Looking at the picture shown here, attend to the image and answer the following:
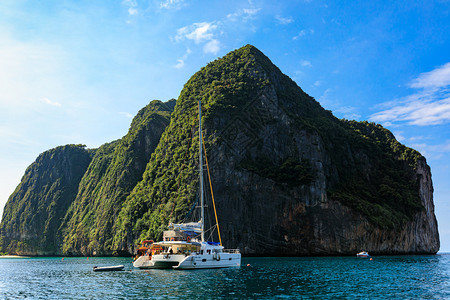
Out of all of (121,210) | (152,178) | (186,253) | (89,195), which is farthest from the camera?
(89,195)

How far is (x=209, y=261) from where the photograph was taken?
147 ft

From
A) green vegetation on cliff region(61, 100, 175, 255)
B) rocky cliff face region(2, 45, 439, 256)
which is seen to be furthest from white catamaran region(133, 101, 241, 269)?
green vegetation on cliff region(61, 100, 175, 255)

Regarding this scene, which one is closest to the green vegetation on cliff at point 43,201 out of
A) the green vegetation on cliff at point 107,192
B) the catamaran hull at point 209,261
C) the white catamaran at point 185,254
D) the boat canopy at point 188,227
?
the green vegetation on cliff at point 107,192

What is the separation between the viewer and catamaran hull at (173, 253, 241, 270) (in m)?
43.0

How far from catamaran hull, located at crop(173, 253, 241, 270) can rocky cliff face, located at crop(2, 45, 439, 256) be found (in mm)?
32592

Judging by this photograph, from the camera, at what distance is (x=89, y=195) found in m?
161

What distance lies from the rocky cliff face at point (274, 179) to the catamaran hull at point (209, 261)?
32.6 meters

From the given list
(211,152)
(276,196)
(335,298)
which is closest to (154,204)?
(211,152)

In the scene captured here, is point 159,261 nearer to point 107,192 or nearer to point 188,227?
point 188,227

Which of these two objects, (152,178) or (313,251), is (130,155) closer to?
(152,178)

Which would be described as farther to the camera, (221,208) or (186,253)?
(221,208)

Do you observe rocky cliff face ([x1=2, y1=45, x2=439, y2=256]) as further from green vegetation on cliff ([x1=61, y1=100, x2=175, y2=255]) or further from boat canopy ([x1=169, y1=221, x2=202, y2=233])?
boat canopy ([x1=169, y1=221, x2=202, y2=233])

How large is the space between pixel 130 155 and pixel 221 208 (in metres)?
68.3

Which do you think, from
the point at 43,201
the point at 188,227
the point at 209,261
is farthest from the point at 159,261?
the point at 43,201
